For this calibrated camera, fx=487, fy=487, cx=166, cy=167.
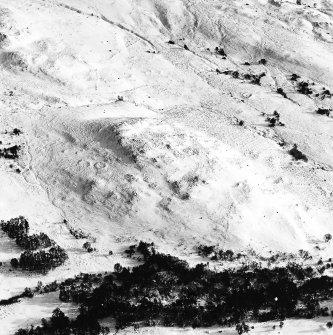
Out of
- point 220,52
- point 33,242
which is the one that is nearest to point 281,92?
point 220,52

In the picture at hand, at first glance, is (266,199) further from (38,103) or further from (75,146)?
(38,103)

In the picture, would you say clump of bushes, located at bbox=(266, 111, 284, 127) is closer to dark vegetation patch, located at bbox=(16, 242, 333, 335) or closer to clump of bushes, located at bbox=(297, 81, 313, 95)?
clump of bushes, located at bbox=(297, 81, 313, 95)

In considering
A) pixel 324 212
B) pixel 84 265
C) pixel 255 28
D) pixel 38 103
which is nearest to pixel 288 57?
pixel 255 28

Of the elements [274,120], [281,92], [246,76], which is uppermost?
[281,92]

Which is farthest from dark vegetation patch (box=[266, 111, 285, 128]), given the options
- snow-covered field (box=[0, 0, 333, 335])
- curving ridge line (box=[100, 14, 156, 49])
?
curving ridge line (box=[100, 14, 156, 49])

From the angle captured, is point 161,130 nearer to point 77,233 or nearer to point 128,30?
point 77,233
